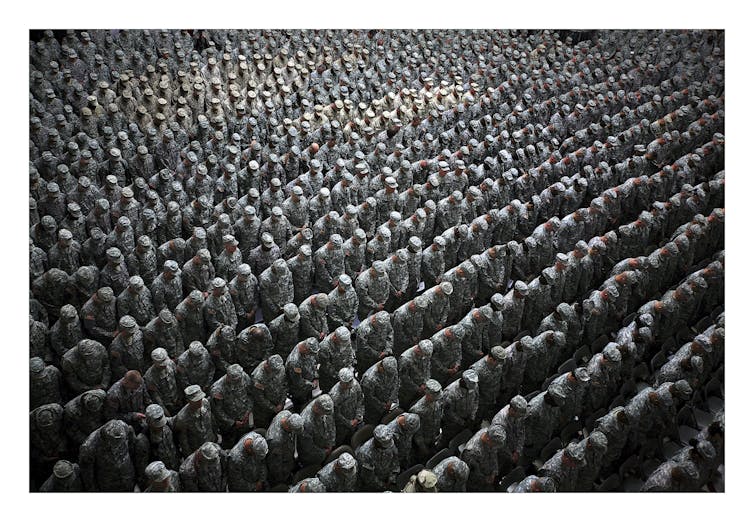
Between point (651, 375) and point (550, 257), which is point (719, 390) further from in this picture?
point (550, 257)

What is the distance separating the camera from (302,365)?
4957 mm

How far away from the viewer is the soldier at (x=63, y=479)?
398 centimetres

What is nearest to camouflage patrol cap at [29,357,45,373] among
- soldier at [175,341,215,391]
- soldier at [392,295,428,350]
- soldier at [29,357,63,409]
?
soldier at [29,357,63,409]

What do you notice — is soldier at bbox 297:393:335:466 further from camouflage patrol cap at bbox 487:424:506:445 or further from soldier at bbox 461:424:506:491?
camouflage patrol cap at bbox 487:424:506:445

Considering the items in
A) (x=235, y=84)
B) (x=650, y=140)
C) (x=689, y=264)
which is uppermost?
(x=235, y=84)

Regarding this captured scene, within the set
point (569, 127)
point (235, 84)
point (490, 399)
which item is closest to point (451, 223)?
point (490, 399)

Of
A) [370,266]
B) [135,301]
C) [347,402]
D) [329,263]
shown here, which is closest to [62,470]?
[135,301]

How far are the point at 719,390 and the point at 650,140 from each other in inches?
155

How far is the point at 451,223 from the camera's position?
681 cm

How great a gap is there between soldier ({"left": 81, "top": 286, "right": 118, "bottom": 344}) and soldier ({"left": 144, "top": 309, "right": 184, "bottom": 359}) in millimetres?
322

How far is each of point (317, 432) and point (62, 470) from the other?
64.9 inches

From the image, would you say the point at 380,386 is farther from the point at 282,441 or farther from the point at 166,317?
the point at 166,317

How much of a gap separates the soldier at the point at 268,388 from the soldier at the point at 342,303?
2.90ft

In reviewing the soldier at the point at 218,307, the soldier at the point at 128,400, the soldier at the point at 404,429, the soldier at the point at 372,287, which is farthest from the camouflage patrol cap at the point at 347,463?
the soldier at the point at 372,287
